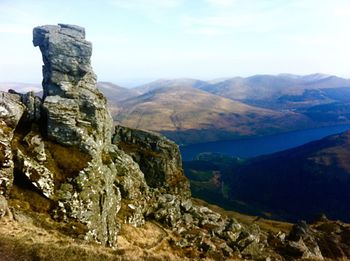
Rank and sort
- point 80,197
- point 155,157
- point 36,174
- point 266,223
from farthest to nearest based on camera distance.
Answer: point 266,223
point 155,157
point 80,197
point 36,174

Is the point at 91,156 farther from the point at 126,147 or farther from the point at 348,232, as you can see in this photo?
the point at 348,232

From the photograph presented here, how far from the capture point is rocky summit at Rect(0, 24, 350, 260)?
4203 cm

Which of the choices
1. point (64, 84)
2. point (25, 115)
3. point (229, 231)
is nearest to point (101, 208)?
point (25, 115)

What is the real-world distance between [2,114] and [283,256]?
50635mm

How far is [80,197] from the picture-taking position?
48156 mm

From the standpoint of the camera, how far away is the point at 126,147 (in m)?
96.4

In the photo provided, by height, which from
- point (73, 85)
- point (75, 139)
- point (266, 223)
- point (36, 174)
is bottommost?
point (266, 223)

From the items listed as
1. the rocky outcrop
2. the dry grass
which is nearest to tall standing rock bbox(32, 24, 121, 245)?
the rocky outcrop

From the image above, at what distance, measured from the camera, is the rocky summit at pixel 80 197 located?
42.0 meters

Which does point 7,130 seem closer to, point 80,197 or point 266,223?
point 80,197

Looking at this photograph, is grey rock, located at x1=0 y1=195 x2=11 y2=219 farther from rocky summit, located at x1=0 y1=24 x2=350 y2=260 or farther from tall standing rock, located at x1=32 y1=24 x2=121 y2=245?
tall standing rock, located at x1=32 y1=24 x2=121 y2=245

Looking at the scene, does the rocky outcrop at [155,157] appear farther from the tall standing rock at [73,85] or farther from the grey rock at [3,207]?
the grey rock at [3,207]

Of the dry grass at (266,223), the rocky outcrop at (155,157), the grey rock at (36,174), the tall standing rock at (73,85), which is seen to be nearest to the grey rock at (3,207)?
the grey rock at (36,174)

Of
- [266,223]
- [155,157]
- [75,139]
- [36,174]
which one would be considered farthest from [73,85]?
[266,223]
